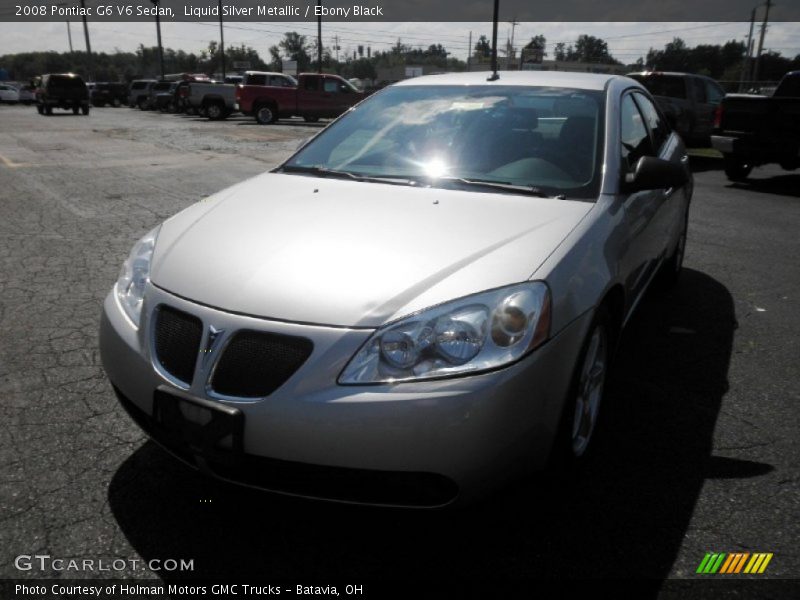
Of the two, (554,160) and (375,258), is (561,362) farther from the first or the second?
(554,160)

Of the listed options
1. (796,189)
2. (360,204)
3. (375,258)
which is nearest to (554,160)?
(360,204)

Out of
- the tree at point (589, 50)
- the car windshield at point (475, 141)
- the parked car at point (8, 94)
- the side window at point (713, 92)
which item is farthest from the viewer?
the tree at point (589, 50)

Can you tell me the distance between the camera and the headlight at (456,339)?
193cm

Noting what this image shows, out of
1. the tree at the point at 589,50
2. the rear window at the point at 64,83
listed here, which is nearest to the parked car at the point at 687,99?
the rear window at the point at 64,83

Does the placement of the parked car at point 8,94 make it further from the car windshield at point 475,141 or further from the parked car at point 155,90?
the car windshield at point 475,141

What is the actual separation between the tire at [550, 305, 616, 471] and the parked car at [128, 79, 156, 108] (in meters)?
44.0

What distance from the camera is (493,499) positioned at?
2.05 m

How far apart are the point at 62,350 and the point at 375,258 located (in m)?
2.36

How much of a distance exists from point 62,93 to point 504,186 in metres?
36.6

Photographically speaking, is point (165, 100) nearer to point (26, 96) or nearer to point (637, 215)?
point (26, 96)

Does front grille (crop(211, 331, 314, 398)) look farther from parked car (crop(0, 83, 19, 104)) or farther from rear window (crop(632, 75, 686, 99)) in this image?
parked car (crop(0, 83, 19, 104))

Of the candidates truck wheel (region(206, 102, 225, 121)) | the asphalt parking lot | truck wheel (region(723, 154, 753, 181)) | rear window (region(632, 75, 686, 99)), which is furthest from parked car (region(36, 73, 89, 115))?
the asphalt parking lot

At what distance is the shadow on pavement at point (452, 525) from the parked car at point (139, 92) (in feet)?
144

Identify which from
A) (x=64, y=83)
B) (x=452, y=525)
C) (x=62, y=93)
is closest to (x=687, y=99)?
(x=452, y=525)
